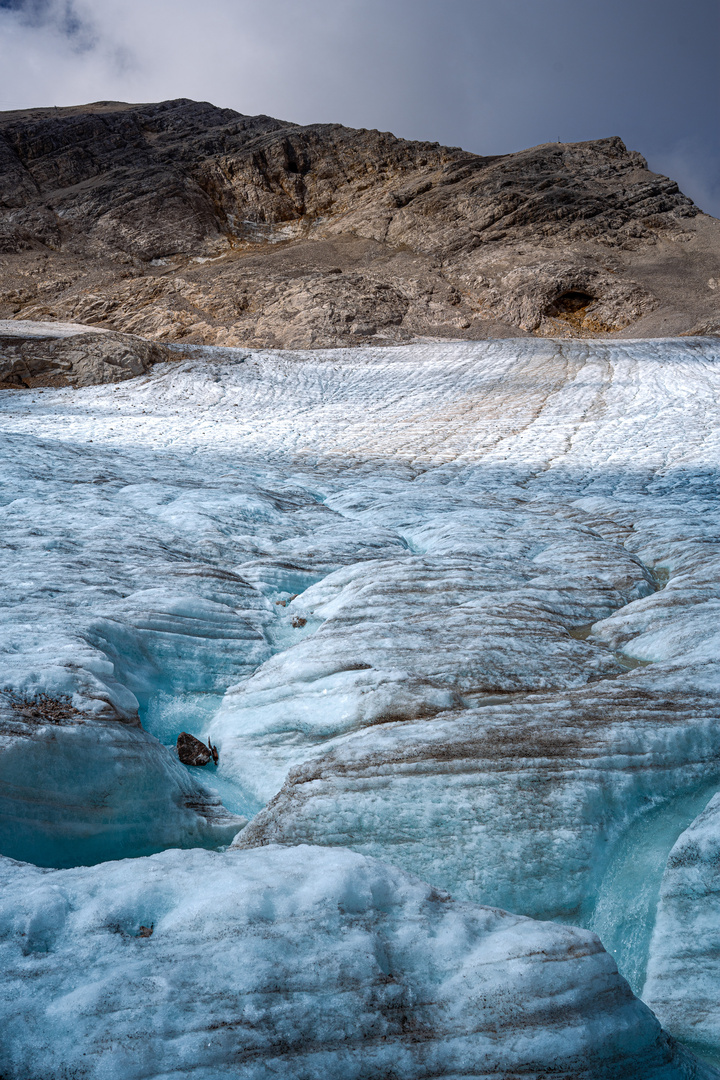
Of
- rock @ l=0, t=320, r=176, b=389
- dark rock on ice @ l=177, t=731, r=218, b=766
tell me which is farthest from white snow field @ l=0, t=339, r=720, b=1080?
rock @ l=0, t=320, r=176, b=389

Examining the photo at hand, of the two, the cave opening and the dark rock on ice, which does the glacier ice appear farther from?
the cave opening

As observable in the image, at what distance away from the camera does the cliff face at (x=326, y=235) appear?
3064 centimetres

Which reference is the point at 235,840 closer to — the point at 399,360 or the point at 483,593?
the point at 483,593

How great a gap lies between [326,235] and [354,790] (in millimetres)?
43337

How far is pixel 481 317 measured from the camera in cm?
3117

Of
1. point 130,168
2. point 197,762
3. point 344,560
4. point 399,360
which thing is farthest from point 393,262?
point 197,762

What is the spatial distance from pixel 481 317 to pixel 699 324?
10086 mm

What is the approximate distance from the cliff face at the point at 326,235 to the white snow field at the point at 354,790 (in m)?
22.7

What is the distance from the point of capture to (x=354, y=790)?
3473 mm

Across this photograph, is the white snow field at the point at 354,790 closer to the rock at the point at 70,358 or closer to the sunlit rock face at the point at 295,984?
the sunlit rock face at the point at 295,984

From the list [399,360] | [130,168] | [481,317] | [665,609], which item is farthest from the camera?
[130,168]

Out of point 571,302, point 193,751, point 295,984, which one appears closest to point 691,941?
point 295,984

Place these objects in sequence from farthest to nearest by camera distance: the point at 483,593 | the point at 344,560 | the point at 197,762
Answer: the point at 344,560 < the point at 483,593 < the point at 197,762

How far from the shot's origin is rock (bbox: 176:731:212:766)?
4352 millimetres
